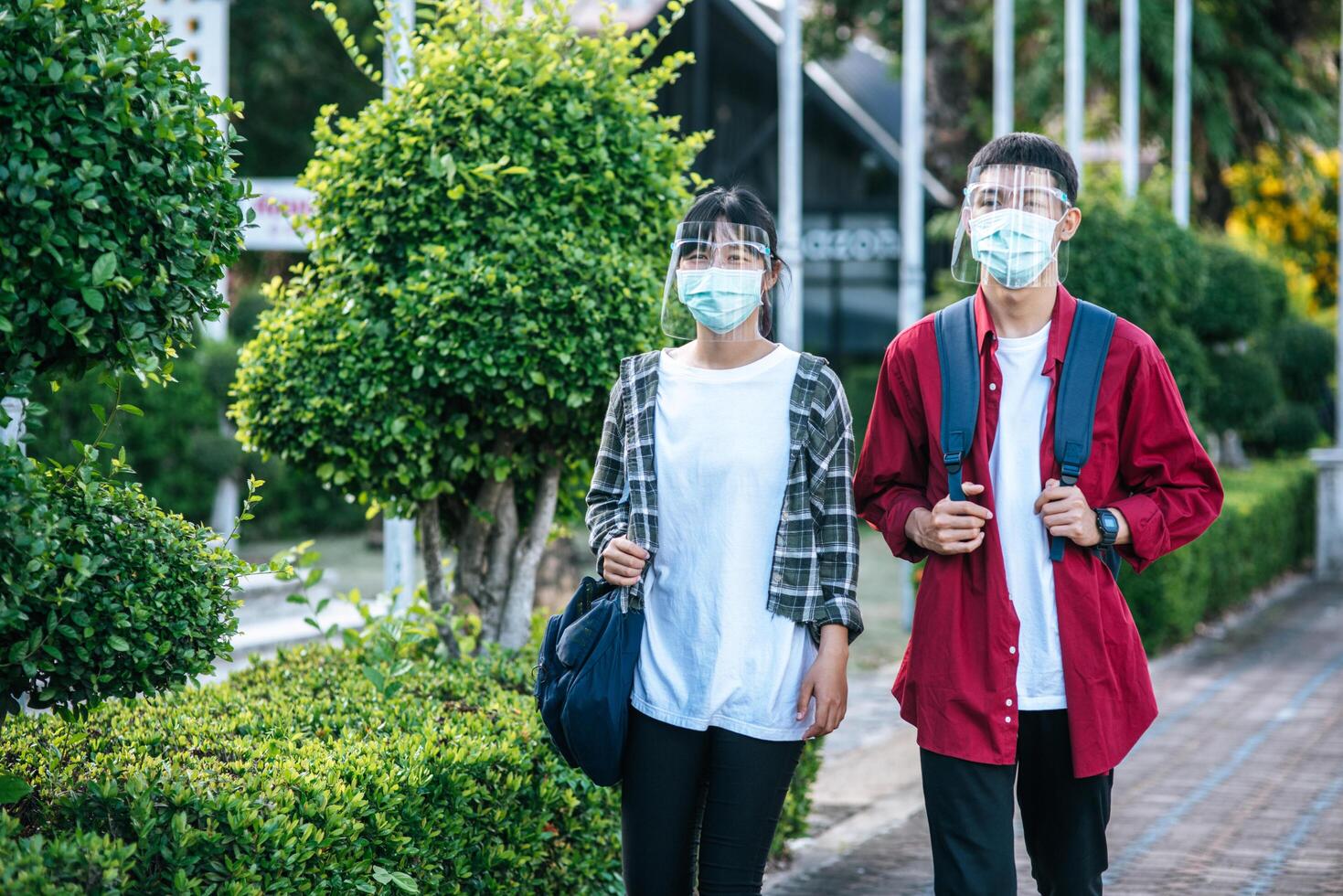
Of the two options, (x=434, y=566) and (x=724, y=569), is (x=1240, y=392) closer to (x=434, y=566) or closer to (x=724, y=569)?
(x=434, y=566)

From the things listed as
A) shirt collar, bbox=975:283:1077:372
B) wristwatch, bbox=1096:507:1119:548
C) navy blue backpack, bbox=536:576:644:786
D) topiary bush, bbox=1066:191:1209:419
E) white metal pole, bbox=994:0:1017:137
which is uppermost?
white metal pole, bbox=994:0:1017:137

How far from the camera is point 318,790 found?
11.4 ft

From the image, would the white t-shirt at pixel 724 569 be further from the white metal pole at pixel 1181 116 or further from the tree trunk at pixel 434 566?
the white metal pole at pixel 1181 116

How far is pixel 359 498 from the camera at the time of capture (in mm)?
5426

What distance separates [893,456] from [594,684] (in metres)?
0.85

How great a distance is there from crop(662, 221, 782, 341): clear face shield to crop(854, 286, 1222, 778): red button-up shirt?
0.37 meters

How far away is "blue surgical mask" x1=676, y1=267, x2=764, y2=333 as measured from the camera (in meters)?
3.45

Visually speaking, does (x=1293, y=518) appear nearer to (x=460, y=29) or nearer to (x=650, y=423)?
(x=460, y=29)

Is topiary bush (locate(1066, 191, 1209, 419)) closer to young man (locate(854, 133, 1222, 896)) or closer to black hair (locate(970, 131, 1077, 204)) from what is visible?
black hair (locate(970, 131, 1077, 204))

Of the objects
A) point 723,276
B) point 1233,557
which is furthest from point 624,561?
point 1233,557

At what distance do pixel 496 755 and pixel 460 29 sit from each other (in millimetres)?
2441

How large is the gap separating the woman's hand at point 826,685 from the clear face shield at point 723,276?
680 mm

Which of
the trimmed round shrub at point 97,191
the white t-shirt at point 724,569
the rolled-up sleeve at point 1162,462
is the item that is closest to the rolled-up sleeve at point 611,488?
the white t-shirt at point 724,569

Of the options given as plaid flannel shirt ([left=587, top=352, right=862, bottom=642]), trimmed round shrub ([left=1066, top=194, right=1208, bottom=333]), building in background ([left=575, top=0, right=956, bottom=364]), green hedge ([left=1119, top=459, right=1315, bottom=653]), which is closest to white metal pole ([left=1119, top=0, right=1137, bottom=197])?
green hedge ([left=1119, top=459, right=1315, bottom=653])
